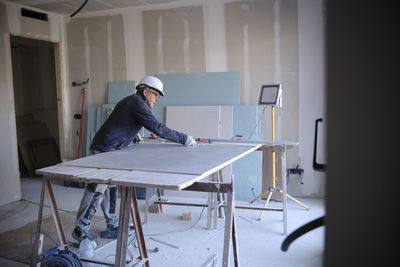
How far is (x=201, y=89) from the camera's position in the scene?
4.35 metres

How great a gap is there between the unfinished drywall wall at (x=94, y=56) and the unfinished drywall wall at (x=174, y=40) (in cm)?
50

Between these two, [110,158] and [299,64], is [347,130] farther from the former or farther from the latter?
[299,64]

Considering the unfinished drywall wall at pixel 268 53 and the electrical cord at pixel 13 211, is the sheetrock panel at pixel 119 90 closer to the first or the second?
the unfinished drywall wall at pixel 268 53

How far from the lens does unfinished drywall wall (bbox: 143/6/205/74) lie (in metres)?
4.42

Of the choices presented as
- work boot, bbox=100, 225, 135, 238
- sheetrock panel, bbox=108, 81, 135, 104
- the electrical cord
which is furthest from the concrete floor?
sheetrock panel, bbox=108, 81, 135, 104

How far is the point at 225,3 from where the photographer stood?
4.23 meters

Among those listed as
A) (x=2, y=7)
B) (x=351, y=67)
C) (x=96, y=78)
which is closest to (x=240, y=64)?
(x=96, y=78)

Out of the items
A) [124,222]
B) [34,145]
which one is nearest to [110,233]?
[124,222]

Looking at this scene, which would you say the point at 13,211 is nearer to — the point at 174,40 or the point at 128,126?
the point at 128,126

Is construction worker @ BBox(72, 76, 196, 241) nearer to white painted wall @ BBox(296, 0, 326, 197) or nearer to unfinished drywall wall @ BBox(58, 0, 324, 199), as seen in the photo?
unfinished drywall wall @ BBox(58, 0, 324, 199)

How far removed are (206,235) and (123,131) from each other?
4.13 ft

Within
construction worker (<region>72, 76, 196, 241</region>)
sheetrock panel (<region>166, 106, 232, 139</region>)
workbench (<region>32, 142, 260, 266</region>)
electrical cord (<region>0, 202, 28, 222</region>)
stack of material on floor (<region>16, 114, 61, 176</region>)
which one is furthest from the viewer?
stack of material on floor (<region>16, 114, 61, 176</region>)

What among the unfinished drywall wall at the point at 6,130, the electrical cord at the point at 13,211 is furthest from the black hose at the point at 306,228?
the unfinished drywall wall at the point at 6,130

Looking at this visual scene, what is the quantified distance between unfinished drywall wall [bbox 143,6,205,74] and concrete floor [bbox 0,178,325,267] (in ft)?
6.42
